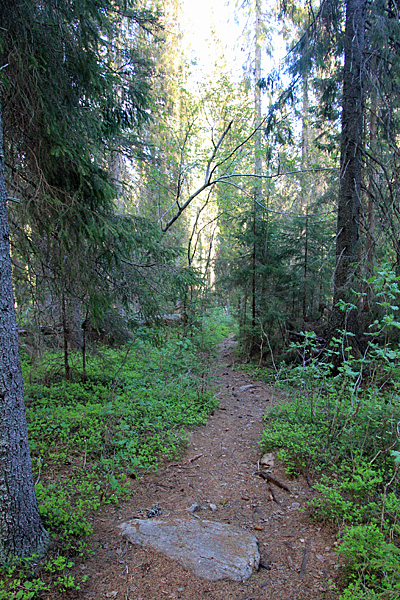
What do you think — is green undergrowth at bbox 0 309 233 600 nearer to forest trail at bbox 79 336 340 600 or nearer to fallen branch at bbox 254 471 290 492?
forest trail at bbox 79 336 340 600

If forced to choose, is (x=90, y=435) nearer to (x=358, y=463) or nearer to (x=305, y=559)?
(x=305, y=559)

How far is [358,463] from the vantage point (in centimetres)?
360

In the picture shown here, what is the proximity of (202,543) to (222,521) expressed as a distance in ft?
1.90

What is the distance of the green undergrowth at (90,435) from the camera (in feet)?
8.73

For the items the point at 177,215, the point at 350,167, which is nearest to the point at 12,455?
the point at 177,215

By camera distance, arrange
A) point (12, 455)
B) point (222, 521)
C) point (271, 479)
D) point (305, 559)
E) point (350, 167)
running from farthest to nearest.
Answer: point (350, 167) < point (271, 479) < point (222, 521) < point (305, 559) < point (12, 455)

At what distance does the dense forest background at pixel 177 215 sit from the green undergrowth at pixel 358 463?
0.05m

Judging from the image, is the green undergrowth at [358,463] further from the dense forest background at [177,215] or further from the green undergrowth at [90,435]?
the green undergrowth at [90,435]

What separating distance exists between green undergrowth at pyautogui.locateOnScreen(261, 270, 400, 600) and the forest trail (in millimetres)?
218

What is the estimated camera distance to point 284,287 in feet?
34.4

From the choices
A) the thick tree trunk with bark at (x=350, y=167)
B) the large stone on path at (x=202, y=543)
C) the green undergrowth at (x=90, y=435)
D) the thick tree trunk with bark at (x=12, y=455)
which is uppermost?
the thick tree trunk with bark at (x=350, y=167)

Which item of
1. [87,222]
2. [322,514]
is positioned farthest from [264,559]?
[87,222]

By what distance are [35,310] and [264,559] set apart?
13.8 feet

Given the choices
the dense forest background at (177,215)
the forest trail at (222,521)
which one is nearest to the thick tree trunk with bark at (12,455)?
the dense forest background at (177,215)
